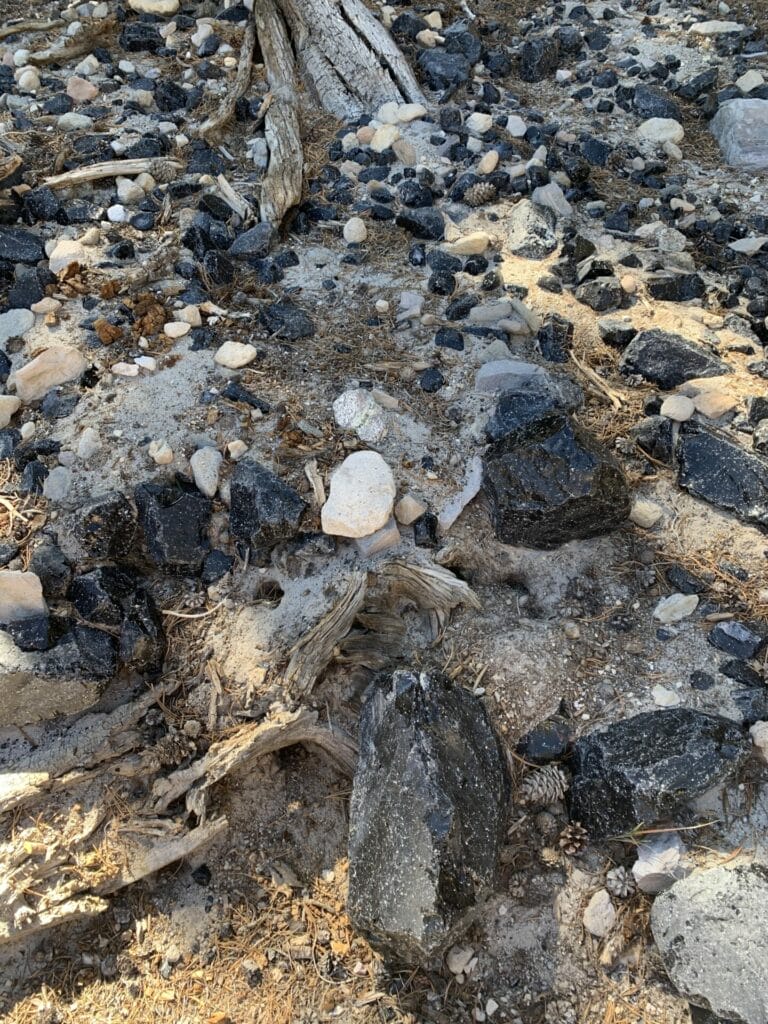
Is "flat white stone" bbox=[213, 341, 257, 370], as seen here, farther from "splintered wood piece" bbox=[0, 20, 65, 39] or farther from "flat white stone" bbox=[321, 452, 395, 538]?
"splintered wood piece" bbox=[0, 20, 65, 39]

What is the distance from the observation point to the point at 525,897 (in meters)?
2.40

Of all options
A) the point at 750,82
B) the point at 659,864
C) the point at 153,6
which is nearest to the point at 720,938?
the point at 659,864

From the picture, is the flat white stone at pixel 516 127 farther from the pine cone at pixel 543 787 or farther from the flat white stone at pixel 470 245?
the pine cone at pixel 543 787

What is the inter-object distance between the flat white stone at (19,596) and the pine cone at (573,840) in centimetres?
186

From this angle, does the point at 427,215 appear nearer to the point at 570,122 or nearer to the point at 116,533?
the point at 570,122

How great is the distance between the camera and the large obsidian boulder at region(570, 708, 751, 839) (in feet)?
7.79

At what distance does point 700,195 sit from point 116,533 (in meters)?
3.60

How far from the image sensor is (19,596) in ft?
8.67

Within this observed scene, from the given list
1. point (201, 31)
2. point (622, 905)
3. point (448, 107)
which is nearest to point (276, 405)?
point (622, 905)

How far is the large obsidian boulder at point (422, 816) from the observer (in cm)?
222

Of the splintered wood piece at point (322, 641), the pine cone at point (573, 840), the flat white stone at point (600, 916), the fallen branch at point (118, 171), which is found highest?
the fallen branch at point (118, 171)

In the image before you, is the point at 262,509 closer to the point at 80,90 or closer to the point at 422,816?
the point at 422,816

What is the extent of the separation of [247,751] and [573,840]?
1068 millimetres

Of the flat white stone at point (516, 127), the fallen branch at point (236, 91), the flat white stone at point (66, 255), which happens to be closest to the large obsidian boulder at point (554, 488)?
the flat white stone at point (66, 255)
